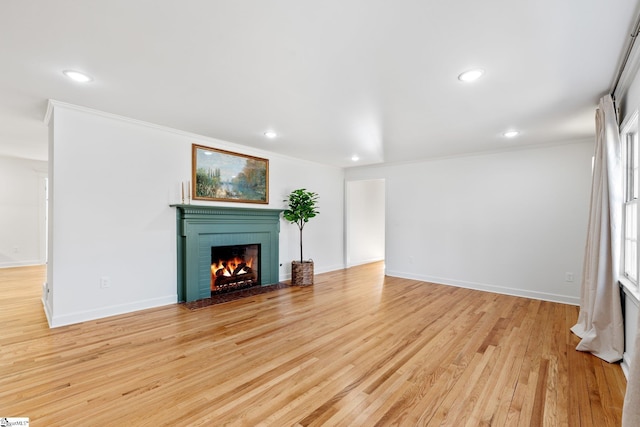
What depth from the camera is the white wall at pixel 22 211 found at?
6.64 metres

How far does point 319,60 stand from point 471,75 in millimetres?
1245

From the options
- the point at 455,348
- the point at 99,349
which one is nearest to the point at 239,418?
the point at 99,349

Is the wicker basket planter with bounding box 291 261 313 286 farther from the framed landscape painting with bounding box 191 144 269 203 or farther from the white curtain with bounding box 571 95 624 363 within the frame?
the white curtain with bounding box 571 95 624 363

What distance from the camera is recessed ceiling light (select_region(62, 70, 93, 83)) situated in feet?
8.02

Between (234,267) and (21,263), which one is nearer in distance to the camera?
(234,267)

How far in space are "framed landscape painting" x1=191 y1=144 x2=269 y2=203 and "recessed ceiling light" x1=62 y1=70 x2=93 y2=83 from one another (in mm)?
1770

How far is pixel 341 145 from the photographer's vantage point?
4797 millimetres

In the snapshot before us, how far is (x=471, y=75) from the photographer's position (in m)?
2.41

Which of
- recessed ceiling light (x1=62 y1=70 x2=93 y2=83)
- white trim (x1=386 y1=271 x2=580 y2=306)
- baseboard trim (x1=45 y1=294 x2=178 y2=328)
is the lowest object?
white trim (x1=386 y1=271 x2=580 y2=306)

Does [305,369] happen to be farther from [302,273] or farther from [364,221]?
[364,221]

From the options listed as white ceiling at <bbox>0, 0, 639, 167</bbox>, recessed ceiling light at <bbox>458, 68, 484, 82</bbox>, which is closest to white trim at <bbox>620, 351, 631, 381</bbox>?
white ceiling at <bbox>0, 0, 639, 167</bbox>

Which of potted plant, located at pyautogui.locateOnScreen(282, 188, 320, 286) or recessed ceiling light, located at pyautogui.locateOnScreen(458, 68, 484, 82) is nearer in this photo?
recessed ceiling light, located at pyautogui.locateOnScreen(458, 68, 484, 82)

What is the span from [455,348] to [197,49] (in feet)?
10.8

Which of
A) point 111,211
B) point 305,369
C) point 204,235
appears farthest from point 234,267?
point 305,369
